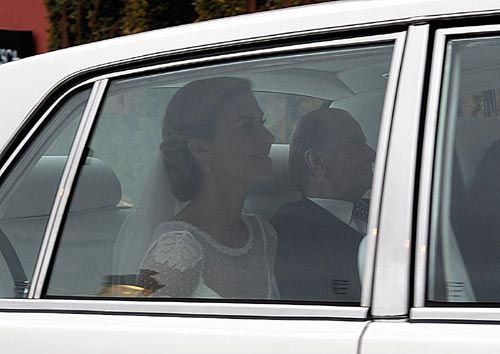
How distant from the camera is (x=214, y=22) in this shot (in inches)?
102

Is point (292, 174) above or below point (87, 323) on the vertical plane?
above

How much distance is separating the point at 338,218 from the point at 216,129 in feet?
1.31

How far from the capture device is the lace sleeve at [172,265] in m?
2.45

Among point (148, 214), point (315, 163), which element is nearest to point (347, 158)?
point (315, 163)

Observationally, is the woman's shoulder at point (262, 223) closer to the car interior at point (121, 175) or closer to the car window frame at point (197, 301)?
the car interior at point (121, 175)

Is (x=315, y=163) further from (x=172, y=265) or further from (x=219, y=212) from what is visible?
(x=172, y=265)

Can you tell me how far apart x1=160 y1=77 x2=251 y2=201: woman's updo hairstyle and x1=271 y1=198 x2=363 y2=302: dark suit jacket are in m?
0.28

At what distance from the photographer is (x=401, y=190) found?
2.15m

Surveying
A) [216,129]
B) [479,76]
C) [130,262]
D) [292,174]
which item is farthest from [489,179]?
[130,262]

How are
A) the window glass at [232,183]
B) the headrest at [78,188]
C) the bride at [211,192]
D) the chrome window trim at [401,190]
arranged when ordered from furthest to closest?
the headrest at [78,188]
the bride at [211,192]
the window glass at [232,183]
the chrome window trim at [401,190]

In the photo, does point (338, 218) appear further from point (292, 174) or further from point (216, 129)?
point (216, 129)

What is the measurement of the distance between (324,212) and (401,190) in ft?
0.84

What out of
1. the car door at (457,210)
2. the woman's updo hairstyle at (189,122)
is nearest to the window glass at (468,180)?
the car door at (457,210)

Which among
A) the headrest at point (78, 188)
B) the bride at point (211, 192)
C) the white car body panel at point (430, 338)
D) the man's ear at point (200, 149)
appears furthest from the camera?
the headrest at point (78, 188)
